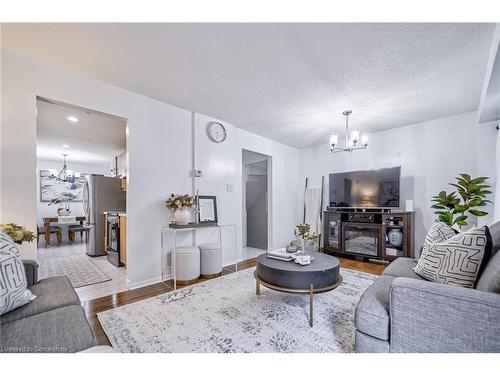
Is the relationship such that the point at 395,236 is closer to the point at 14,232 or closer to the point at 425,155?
the point at 425,155

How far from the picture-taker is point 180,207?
2.89 metres

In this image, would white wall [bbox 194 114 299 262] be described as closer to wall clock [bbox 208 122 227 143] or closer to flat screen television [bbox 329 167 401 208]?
wall clock [bbox 208 122 227 143]

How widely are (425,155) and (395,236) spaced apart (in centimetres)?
Answer: 149

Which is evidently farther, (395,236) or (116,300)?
(395,236)

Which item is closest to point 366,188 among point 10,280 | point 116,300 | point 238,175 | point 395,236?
point 395,236

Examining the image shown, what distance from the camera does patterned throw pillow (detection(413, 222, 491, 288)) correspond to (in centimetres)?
130

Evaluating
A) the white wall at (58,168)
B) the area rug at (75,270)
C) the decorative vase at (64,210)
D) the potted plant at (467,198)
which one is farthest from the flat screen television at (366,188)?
the white wall at (58,168)

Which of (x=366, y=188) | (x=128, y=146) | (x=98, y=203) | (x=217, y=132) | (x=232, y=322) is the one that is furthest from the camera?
(x=98, y=203)

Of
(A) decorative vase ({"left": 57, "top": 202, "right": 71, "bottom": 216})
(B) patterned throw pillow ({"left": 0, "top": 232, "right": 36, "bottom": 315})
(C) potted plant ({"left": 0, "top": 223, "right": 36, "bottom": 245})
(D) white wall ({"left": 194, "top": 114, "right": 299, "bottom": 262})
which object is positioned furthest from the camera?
(A) decorative vase ({"left": 57, "top": 202, "right": 71, "bottom": 216})

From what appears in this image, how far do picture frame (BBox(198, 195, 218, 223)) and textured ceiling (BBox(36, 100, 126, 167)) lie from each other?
5.04 feet

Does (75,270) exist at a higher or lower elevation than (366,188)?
lower

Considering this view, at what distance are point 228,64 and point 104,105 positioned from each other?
1523mm

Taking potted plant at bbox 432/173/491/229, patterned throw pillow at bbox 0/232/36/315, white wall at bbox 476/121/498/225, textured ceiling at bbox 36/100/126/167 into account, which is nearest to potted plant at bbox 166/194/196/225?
textured ceiling at bbox 36/100/126/167

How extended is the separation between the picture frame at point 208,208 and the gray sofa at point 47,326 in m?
1.96
